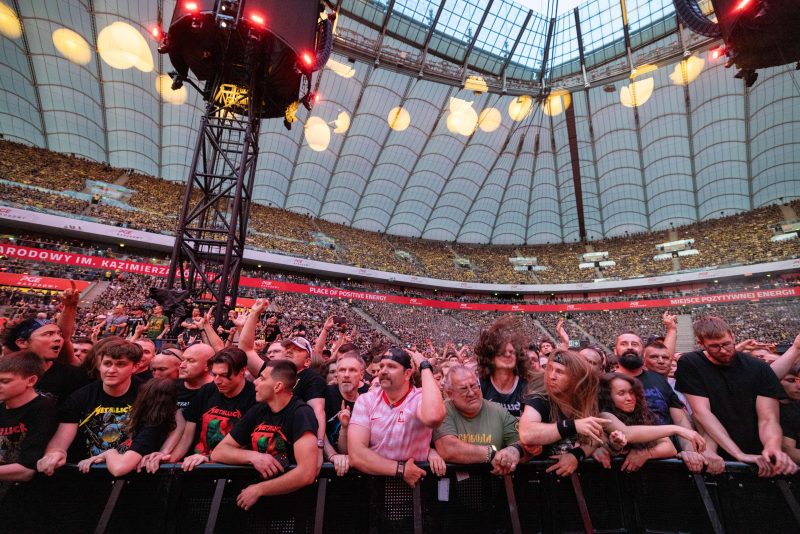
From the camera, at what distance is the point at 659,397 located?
3.06 metres

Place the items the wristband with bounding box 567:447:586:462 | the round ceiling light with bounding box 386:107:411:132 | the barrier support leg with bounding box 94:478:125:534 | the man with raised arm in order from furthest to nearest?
the round ceiling light with bounding box 386:107:411:132 < the man with raised arm < the wristband with bounding box 567:447:586:462 < the barrier support leg with bounding box 94:478:125:534

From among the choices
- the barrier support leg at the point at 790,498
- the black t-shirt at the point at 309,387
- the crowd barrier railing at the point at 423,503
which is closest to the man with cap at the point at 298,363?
the black t-shirt at the point at 309,387

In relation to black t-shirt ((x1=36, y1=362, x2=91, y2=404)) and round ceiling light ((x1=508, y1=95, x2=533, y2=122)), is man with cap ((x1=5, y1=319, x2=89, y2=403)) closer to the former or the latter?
black t-shirt ((x1=36, y1=362, x2=91, y2=404))

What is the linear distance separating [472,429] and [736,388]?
2111 mm

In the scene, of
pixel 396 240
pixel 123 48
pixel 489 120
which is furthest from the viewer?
pixel 396 240

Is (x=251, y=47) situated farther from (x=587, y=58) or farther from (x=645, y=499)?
(x=587, y=58)

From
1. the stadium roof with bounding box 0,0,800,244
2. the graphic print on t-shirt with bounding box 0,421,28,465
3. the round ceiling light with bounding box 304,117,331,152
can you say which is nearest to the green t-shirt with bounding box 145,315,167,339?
the graphic print on t-shirt with bounding box 0,421,28,465

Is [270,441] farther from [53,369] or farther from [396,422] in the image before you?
[53,369]

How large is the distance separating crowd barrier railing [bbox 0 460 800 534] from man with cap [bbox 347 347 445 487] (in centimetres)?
16

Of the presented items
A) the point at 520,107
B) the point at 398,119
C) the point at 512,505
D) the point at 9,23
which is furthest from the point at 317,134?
the point at 512,505

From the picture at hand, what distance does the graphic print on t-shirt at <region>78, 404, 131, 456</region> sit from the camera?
2670 millimetres

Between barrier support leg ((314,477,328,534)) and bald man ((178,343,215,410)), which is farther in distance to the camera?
bald man ((178,343,215,410))

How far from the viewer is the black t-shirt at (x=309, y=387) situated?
304 cm

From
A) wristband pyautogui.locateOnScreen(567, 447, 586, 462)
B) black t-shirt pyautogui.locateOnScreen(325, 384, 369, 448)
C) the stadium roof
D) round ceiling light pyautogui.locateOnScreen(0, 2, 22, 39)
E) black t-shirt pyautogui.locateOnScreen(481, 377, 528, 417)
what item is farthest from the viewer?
the stadium roof
